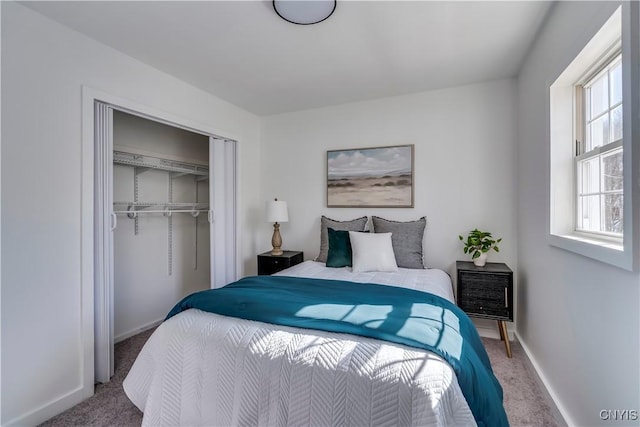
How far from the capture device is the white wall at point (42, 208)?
1.70 m

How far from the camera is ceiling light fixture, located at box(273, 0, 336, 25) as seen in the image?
5.65 feet

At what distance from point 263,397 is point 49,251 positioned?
1.66 metres

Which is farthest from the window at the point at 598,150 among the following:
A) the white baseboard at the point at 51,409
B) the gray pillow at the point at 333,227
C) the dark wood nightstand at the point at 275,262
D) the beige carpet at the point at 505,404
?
the white baseboard at the point at 51,409

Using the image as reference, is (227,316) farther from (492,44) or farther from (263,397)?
(492,44)

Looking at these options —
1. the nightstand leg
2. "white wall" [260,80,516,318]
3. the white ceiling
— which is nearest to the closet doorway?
the white ceiling

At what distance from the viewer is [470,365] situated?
48.1 inches

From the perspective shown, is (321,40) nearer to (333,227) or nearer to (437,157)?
(437,157)

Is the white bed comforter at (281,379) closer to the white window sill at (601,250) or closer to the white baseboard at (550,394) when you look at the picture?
the white window sill at (601,250)

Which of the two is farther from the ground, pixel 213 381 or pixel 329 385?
pixel 329 385

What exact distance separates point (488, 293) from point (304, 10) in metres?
2.56

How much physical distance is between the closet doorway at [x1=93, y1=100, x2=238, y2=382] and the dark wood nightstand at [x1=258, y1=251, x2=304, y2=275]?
0.40 m

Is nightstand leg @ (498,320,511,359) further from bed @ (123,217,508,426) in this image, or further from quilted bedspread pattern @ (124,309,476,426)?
quilted bedspread pattern @ (124,309,476,426)

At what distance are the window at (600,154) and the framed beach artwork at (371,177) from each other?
1527mm

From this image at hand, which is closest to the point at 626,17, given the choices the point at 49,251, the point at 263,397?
the point at 263,397
